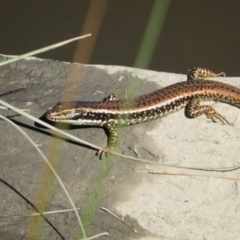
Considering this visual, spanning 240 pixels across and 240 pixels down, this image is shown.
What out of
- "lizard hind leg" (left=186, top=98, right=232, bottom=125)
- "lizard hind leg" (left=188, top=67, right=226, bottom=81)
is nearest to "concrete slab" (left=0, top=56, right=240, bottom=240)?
"lizard hind leg" (left=186, top=98, right=232, bottom=125)

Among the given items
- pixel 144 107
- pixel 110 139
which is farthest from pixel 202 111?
pixel 110 139

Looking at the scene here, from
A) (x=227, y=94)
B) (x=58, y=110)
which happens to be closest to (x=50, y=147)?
(x=58, y=110)

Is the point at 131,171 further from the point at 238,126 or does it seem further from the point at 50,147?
the point at 238,126

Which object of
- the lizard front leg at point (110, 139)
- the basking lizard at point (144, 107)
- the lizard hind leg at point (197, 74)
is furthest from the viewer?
the lizard hind leg at point (197, 74)

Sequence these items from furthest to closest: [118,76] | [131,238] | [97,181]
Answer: [118,76] < [97,181] < [131,238]

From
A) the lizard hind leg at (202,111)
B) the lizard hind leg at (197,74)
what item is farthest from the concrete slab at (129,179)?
the lizard hind leg at (197,74)

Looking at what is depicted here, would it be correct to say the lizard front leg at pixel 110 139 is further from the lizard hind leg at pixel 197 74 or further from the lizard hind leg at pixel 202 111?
the lizard hind leg at pixel 197 74

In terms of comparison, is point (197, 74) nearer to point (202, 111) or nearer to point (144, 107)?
point (202, 111)
